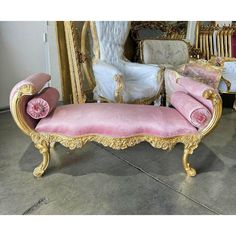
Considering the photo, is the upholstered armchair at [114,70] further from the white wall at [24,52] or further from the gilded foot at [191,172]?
the gilded foot at [191,172]

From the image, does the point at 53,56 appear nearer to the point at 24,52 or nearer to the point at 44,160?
the point at 24,52

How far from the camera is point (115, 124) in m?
1.67

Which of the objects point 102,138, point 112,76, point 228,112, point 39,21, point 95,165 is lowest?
point 228,112

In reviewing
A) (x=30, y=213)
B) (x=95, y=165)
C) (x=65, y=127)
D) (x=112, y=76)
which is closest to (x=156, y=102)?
(x=112, y=76)

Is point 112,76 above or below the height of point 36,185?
above

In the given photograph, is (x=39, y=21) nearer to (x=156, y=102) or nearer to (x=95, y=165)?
(x=156, y=102)

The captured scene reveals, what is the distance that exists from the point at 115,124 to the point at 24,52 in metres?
1.99

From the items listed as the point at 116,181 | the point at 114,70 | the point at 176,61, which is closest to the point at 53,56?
the point at 114,70

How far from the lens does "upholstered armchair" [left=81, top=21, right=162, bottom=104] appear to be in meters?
2.60

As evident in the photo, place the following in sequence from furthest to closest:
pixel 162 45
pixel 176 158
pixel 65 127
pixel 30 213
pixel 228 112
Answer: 1. pixel 162 45
2. pixel 228 112
3. pixel 176 158
4. pixel 65 127
5. pixel 30 213

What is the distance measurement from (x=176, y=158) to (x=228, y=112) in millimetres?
1700

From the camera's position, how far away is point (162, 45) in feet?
12.2

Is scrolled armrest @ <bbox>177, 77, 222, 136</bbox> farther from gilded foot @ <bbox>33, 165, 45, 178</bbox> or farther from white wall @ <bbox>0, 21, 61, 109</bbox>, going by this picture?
white wall @ <bbox>0, 21, 61, 109</bbox>

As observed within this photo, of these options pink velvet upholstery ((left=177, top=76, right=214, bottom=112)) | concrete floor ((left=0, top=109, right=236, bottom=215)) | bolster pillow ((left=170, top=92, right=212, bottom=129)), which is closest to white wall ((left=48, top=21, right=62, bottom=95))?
concrete floor ((left=0, top=109, right=236, bottom=215))
